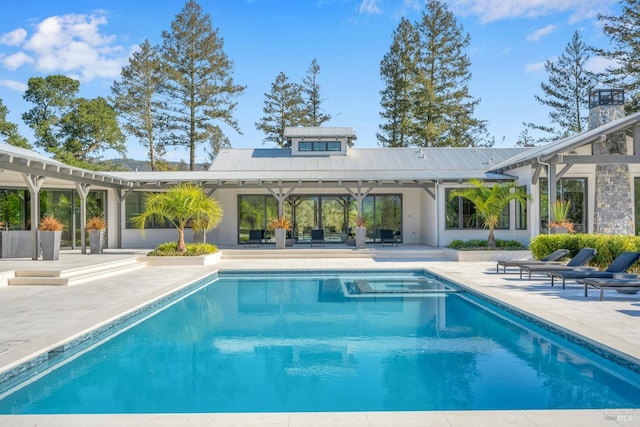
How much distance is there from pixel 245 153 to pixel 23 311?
1608 cm

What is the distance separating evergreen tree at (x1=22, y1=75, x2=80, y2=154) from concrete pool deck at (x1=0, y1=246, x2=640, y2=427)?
63.7 ft

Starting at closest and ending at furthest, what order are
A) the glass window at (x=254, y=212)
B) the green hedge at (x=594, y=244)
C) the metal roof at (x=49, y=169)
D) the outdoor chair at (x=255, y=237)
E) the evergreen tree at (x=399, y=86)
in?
the green hedge at (x=594, y=244) < the metal roof at (x=49, y=169) < the outdoor chair at (x=255, y=237) < the glass window at (x=254, y=212) < the evergreen tree at (x=399, y=86)

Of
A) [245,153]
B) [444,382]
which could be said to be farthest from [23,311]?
[245,153]

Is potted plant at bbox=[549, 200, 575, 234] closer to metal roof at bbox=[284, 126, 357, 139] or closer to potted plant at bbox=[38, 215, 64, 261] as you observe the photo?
metal roof at bbox=[284, 126, 357, 139]

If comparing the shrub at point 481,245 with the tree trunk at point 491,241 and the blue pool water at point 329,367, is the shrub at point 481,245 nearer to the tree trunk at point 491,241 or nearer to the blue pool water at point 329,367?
the tree trunk at point 491,241

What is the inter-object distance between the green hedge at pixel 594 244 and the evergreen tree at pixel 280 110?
2228 cm

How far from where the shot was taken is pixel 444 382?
4723mm

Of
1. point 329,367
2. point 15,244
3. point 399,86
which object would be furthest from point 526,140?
point 329,367

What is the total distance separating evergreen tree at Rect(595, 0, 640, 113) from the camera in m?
25.9

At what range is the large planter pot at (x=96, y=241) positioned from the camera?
49.5ft

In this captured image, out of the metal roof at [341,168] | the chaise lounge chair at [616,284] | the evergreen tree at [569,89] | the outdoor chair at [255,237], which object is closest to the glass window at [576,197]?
the metal roof at [341,168]

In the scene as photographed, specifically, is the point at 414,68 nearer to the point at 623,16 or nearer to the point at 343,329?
the point at 623,16

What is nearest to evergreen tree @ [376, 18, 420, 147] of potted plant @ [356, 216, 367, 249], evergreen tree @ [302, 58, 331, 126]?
evergreen tree @ [302, 58, 331, 126]

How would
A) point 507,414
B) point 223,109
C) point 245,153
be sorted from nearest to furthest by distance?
point 507,414
point 245,153
point 223,109
